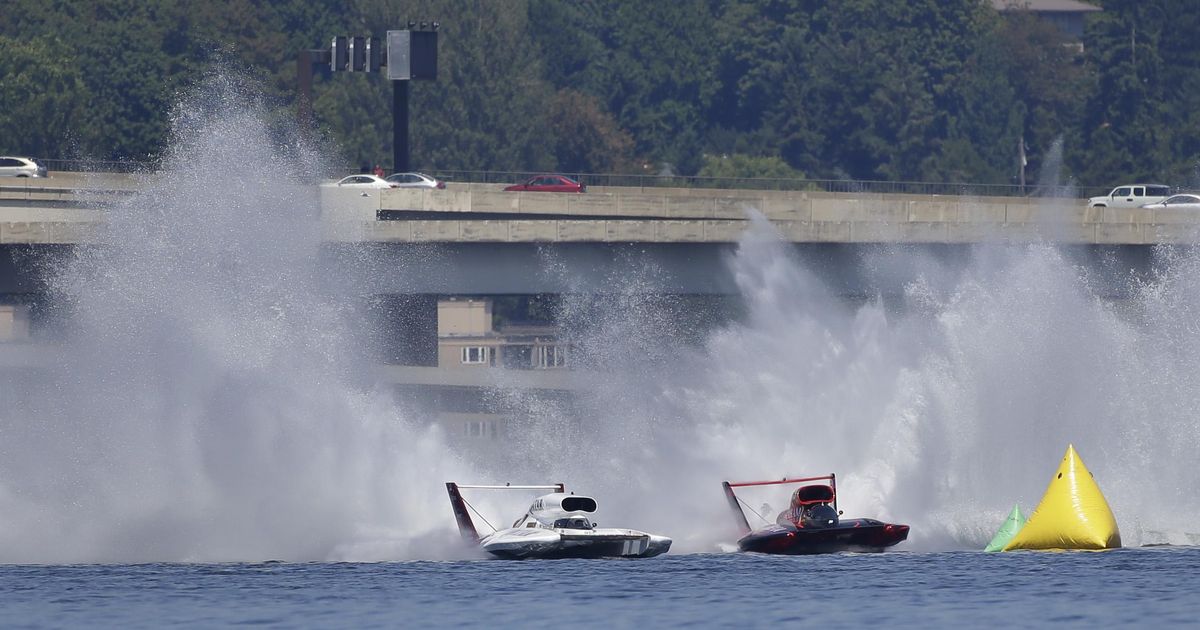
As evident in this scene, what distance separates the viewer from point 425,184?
8238cm

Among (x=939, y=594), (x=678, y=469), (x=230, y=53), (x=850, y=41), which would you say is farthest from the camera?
(x=850, y=41)

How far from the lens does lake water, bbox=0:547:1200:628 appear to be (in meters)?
33.9

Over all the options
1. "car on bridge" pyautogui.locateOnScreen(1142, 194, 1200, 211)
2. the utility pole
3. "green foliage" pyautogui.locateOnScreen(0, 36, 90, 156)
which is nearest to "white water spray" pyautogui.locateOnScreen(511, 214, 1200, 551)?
"car on bridge" pyautogui.locateOnScreen(1142, 194, 1200, 211)

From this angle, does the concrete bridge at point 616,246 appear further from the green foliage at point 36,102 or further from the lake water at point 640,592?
the green foliage at point 36,102

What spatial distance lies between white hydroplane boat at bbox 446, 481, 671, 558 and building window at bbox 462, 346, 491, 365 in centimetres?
6411

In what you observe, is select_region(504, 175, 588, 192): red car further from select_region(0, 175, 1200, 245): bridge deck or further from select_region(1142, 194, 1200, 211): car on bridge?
select_region(1142, 194, 1200, 211): car on bridge

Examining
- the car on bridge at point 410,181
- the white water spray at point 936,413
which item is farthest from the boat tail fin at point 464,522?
the car on bridge at point 410,181

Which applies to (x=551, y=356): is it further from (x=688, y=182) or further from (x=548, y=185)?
(x=548, y=185)

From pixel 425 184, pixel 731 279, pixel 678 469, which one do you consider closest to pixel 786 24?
pixel 425 184

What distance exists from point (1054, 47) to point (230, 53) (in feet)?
215

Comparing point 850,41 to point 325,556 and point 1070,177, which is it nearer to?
point 1070,177

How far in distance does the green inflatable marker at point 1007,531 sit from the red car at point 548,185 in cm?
4449

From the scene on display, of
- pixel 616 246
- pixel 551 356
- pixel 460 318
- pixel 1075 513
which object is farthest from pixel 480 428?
pixel 1075 513

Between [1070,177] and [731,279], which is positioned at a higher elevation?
[1070,177]
